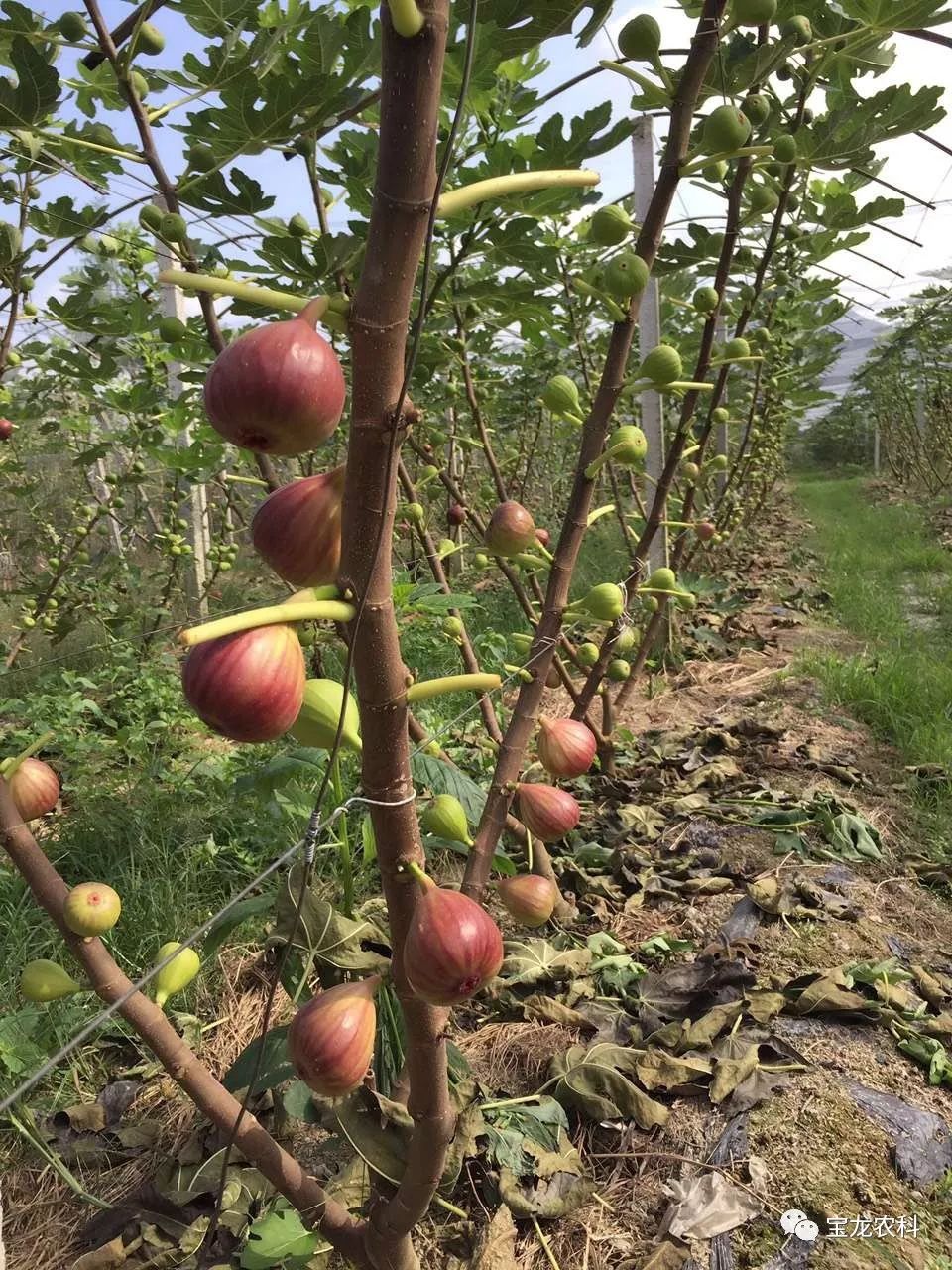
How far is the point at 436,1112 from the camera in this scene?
87 centimetres

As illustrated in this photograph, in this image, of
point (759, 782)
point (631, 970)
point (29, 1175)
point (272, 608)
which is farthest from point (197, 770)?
point (272, 608)

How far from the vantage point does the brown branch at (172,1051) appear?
827 millimetres

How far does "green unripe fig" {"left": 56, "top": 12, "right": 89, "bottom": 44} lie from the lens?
132 cm

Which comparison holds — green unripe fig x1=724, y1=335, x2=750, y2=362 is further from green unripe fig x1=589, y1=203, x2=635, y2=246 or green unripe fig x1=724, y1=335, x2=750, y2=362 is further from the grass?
the grass

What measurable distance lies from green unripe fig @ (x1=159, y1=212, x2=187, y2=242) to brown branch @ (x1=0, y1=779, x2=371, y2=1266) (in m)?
1.02

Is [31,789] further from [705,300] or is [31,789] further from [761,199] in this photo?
[761,199]

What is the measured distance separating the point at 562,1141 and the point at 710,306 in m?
1.82

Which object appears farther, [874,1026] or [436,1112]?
[874,1026]

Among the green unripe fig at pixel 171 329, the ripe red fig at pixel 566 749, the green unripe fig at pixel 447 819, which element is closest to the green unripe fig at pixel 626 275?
the ripe red fig at pixel 566 749

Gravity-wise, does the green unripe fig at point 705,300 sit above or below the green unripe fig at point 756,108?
below

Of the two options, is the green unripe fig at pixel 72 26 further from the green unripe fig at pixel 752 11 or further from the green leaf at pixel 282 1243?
the green leaf at pixel 282 1243

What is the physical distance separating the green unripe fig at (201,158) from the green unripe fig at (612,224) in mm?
719

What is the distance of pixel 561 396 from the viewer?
3.91 ft

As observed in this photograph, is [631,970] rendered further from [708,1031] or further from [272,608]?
[272,608]
